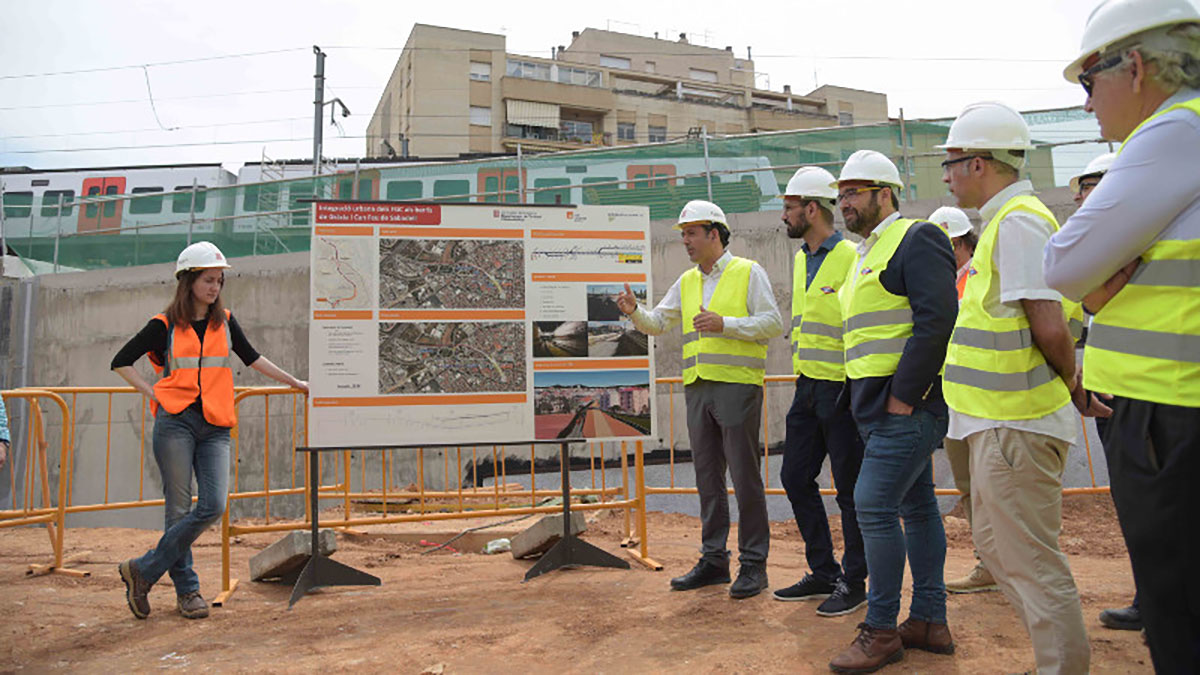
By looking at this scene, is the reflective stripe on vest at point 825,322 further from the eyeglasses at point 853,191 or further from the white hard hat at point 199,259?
the white hard hat at point 199,259

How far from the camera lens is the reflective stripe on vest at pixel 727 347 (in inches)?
192

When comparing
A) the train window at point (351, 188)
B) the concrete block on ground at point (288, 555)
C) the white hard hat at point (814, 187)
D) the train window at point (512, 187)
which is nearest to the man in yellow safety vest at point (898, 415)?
the white hard hat at point (814, 187)

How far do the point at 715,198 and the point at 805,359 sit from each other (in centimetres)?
814

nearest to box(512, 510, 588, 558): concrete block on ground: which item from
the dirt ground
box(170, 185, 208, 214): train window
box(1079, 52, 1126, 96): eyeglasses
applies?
the dirt ground

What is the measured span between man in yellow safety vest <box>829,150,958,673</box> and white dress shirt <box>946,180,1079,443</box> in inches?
18.4

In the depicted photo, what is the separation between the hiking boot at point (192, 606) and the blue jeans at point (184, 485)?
38 mm

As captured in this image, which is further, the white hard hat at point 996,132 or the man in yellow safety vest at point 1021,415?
the white hard hat at point 996,132

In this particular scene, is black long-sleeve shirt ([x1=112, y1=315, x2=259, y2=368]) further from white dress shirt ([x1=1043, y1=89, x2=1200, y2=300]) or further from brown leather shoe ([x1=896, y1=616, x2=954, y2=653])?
white dress shirt ([x1=1043, y1=89, x2=1200, y2=300])

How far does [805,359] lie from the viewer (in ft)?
14.8

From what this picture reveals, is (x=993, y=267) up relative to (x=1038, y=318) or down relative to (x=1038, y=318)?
up

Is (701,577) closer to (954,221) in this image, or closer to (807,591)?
(807,591)

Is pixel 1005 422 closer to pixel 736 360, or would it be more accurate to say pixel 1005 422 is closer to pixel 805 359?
pixel 805 359

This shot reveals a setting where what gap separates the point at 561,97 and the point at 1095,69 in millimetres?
47395

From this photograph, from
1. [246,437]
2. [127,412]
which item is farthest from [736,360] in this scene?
[127,412]
